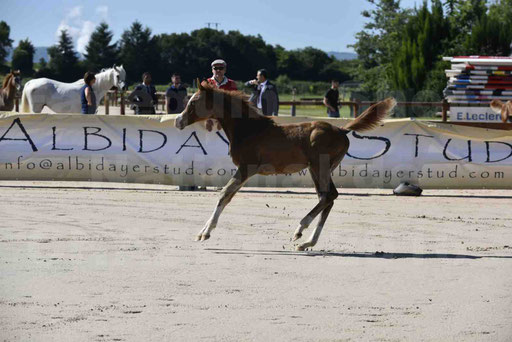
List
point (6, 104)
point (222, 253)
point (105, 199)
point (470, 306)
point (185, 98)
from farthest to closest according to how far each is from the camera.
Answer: point (6, 104) < point (185, 98) < point (105, 199) < point (222, 253) < point (470, 306)

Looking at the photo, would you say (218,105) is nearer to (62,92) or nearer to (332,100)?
(62,92)

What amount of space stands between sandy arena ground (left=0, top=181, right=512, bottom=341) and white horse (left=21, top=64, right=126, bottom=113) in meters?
5.82

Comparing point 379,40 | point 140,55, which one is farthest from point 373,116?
point 140,55

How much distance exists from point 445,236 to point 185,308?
5015mm

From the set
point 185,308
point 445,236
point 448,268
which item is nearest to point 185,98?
point 445,236

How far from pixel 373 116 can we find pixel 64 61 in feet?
242

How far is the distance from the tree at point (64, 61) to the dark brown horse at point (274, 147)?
67224mm

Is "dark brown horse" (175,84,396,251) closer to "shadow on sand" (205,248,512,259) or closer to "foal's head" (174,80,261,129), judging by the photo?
"foal's head" (174,80,261,129)

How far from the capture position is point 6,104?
74.1ft

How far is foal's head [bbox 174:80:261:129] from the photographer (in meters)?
10.2

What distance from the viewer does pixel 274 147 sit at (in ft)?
32.8

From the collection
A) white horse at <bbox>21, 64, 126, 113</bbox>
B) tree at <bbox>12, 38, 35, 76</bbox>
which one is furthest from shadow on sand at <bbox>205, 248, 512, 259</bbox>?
tree at <bbox>12, 38, 35, 76</bbox>

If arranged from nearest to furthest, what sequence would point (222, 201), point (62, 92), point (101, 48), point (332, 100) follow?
point (222, 201) < point (62, 92) < point (332, 100) < point (101, 48)

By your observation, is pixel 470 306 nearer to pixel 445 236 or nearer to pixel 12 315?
pixel 12 315
